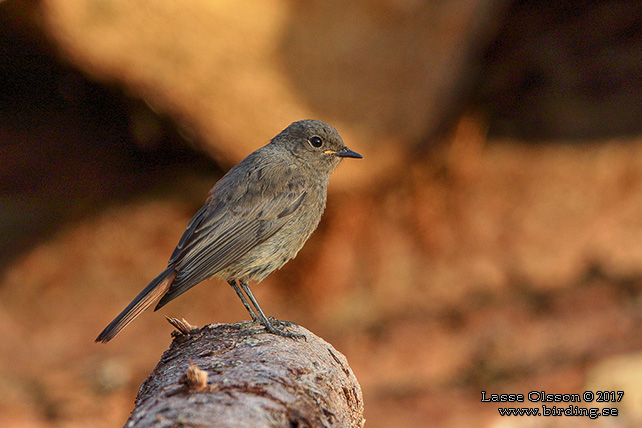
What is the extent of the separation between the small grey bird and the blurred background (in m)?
2.75

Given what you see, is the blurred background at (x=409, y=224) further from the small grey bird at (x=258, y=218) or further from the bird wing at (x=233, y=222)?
the bird wing at (x=233, y=222)

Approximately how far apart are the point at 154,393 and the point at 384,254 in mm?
6336

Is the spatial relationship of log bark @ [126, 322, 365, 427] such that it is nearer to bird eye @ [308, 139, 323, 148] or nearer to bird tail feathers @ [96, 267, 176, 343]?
bird tail feathers @ [96, 267, 176, 343]

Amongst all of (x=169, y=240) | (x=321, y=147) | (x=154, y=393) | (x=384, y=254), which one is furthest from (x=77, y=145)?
(x=154, y=393)

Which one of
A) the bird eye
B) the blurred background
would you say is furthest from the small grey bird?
the blurred background

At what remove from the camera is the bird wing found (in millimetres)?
3338

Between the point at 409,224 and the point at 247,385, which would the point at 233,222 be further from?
the point at 409,224

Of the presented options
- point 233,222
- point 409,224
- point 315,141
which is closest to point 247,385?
point 233,222

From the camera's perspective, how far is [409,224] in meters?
8.30

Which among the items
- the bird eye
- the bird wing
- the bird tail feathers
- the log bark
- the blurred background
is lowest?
the log bark

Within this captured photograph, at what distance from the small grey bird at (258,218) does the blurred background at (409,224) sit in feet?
9.01

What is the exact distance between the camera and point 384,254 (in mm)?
8281

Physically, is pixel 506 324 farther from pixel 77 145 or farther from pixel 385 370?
pixel 77 145


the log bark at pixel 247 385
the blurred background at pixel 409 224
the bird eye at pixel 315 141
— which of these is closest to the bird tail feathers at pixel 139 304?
the log bark at pixel 247 385
